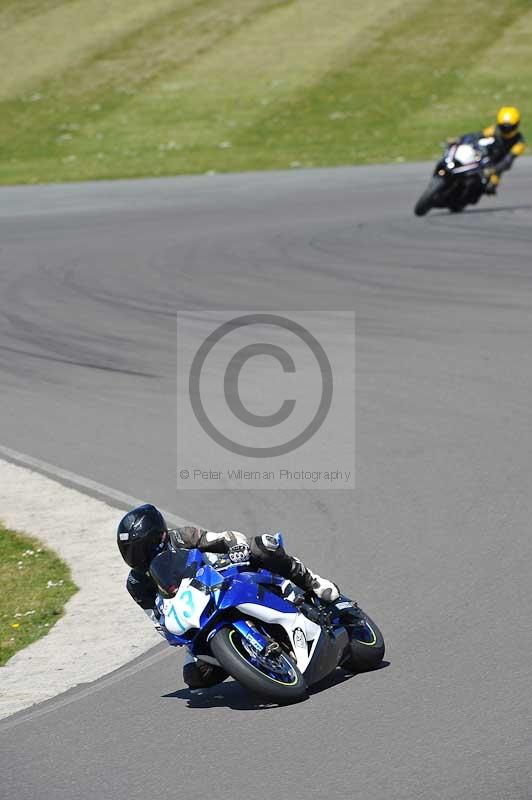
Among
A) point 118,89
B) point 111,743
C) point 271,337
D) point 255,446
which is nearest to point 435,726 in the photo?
point 111,743

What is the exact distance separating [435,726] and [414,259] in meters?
13.0

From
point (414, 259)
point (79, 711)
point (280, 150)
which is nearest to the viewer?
point (79, 711)

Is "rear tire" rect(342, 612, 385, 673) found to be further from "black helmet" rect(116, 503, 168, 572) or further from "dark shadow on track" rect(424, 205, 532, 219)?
"dark shadow on track" rect(424, 205, 532, 219)

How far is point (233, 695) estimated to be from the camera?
289 inches

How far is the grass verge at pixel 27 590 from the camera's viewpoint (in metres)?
8.46

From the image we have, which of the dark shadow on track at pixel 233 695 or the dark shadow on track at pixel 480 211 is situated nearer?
the dark shadow on track at pixel 233 695

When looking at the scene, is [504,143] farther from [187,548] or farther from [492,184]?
[187,548]

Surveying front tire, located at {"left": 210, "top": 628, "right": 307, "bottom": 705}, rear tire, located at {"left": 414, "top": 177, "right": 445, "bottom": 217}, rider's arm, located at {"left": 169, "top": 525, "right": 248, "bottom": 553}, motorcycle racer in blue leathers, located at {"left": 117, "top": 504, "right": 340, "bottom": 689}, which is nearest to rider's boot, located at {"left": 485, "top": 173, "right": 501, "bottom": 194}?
rear tire, located at {"left": 414, "top": 177, "right": 445, "bottom": 217}

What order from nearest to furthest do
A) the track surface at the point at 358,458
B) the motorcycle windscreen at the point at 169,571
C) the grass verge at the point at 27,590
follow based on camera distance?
the track surface at the point at 358,458
the motorcycle windscreen at the point at 169,571
the grass verge at the point at 27,590

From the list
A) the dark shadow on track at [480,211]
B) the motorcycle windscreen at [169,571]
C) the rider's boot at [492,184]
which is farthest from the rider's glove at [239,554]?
the rider's boot at [492,184]

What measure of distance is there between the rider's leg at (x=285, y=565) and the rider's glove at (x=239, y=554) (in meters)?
0.04

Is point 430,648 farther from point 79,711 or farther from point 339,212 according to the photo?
point 339,212

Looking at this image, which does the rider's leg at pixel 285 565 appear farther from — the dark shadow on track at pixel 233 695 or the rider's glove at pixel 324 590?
the dark shadow on track at pixel 233 695

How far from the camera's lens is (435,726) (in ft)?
21.3
